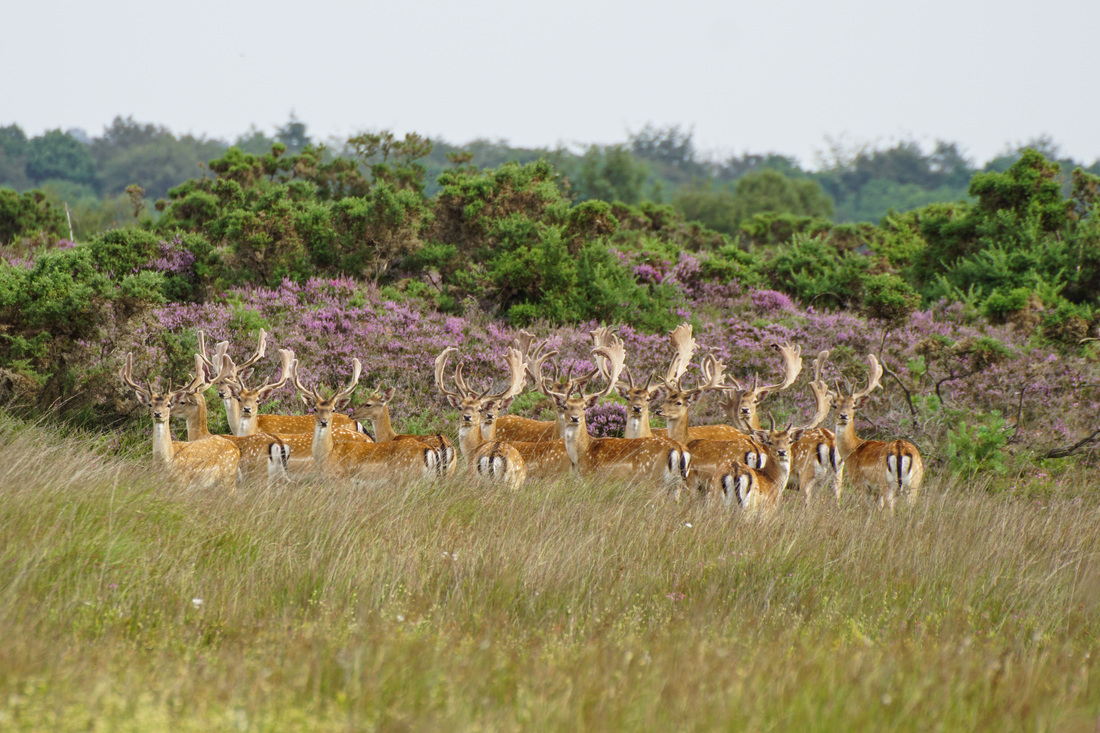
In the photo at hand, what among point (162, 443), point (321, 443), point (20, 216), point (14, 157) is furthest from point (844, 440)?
point (14, 157)

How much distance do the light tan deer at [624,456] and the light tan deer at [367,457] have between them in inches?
42.2

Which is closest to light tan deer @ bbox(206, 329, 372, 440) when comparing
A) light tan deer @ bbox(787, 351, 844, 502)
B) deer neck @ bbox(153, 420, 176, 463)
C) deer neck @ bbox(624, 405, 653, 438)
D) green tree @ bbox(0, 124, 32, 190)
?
deer neck @ bbox(153, 420, 176, 463)

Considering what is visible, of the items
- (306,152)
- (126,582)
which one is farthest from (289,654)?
(306,152)

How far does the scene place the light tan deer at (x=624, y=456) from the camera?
7305 millimetres

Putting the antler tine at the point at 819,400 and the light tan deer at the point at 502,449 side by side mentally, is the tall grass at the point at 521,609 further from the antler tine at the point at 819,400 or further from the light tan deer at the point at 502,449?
the antler tine at the point at 819,400

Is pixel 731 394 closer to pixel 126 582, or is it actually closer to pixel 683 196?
pixel 126 582

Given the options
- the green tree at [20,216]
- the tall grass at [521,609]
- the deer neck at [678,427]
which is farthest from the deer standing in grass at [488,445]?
the green tree at [20,216]

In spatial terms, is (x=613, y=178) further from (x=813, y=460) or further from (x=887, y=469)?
(x=887, y=469)

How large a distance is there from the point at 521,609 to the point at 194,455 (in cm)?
338

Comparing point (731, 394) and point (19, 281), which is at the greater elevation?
point (19, 281)

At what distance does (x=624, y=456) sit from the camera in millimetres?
7449

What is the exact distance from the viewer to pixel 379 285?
13461 millimetres

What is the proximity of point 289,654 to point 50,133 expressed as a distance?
2215 inches

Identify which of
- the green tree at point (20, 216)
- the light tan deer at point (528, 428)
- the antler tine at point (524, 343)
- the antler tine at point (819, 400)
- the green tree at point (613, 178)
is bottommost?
the light tan deer at point (528, 428)
